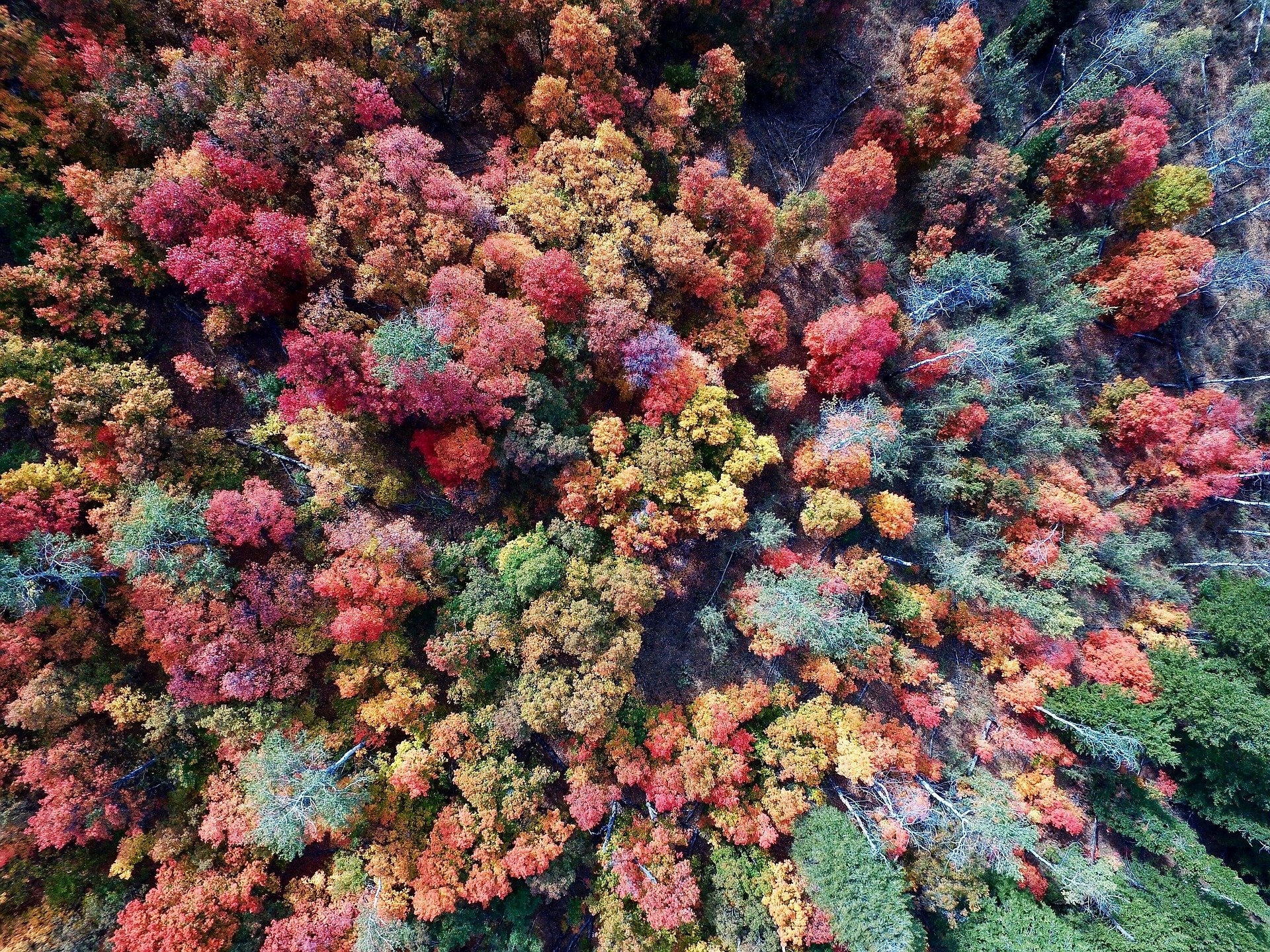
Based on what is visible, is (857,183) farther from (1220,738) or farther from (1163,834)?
(1163,834)

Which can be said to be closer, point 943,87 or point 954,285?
point 943,87

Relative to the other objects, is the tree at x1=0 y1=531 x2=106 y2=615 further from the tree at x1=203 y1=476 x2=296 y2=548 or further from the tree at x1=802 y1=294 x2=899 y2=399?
the tree at x1=802 y1=294 x2=899 y2=399

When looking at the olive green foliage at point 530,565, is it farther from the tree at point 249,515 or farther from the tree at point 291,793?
the tree at point 291,793

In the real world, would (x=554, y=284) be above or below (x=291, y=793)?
above

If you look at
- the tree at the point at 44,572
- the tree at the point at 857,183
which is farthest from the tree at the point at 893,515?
the tree at the point at 44,572

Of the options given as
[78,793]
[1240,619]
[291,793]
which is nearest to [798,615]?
[291,793]

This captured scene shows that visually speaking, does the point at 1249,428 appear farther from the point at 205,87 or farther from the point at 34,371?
the point at 34,371
